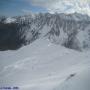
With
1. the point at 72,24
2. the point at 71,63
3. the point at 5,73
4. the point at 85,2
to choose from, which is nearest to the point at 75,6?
the point at 85,2

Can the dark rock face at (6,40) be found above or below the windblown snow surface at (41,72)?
above

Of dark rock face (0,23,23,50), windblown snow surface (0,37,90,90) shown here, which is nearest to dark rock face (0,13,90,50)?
dark rock face (0,23,23,50)

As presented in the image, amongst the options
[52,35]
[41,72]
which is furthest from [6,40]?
[52,35]

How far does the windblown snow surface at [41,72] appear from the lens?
14.2 ft

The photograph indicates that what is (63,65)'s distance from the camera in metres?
5.95

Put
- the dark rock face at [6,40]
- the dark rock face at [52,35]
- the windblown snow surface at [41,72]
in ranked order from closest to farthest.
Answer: the windblown snow surface at [41,72] → the dark rock face at [6,40] → the dark rock face at [52,35]

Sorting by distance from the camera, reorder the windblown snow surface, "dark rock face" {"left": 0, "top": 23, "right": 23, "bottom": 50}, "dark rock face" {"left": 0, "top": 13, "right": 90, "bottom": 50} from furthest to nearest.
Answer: "dark rock face" {"left": 0, "top": 13, "right": 90, "bottom": 50}
"dark rock face" {"left": 0, "top": 23, "right": 23, "bottom": 50}
the windblown snow surface

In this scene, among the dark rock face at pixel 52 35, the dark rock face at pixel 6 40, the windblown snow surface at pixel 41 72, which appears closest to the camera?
the windblown snow surface at pixel 41 72

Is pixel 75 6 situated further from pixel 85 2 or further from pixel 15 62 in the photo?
pixel 15 62

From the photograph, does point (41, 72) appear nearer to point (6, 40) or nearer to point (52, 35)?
point (6, 40)

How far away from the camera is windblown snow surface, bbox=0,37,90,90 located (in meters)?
4.33

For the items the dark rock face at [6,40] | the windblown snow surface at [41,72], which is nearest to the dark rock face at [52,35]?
the dark rock face at [6,40]

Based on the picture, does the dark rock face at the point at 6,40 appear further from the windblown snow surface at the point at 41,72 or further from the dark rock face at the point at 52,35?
the windblown snow surface at the point at 41,72

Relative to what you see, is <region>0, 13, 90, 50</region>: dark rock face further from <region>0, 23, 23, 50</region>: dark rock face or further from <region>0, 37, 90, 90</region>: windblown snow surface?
<region>0, 37, 90, 90</region>: windblown snow surface
